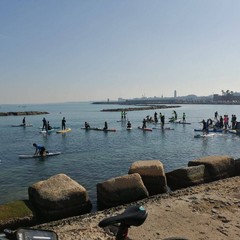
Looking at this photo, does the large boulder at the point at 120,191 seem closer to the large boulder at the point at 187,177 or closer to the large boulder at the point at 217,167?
the large boulder at the point at 187,177

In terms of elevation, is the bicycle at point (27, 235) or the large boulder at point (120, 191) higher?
the bicycle at point (27, 235)

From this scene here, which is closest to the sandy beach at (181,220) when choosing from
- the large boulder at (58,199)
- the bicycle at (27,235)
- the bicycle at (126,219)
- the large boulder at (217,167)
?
the large boulder at (58,199)

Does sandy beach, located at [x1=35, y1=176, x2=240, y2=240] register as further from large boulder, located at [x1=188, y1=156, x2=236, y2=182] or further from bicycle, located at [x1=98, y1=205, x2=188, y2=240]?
bicycle, located at [x1=98, y1=205, x2=188, y2=240]

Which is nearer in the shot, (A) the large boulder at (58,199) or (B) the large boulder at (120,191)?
(A) the large boulder at (58,199)

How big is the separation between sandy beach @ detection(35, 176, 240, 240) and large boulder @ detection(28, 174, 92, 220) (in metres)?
0.75

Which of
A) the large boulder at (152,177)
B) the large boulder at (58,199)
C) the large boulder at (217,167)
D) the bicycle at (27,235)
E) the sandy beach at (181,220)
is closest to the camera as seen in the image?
the bicycle at (27,235)

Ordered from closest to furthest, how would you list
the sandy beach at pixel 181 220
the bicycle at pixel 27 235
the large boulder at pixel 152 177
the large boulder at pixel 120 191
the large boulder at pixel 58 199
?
the bicycle at pixel 27 235 → the sandy beach at pixel 181 220 → the large boulder at pixel 58 199 → the large boulder at pixel 120 191 → the large boulder at pixel 152 177

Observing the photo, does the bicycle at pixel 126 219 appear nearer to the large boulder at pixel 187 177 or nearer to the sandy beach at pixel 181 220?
the sandy beach at pixel 181 220

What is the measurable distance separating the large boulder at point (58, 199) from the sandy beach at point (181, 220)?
746mm

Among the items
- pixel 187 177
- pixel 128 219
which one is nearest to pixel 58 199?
pixel 187 177

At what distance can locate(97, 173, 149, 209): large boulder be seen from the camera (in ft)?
38.6

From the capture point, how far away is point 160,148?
3117cm

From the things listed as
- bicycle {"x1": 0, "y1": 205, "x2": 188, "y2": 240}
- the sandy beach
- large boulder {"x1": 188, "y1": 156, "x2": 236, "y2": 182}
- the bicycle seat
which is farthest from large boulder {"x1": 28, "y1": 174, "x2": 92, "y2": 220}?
the bicycle seat

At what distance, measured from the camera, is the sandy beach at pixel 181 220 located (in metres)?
8.57
